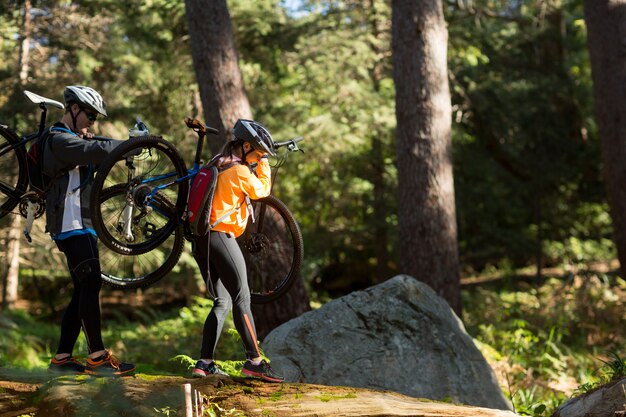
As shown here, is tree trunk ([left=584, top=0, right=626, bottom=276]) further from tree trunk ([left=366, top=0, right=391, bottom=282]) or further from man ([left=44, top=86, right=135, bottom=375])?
man ([left=44, top=86, right=135, bottom=375])

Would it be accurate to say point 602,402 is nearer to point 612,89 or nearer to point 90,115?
point 90,115

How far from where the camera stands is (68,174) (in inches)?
212

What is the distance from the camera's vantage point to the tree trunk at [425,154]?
377 inches

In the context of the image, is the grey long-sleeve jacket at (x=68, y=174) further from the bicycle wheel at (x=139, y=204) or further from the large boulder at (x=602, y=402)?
the large boulder at (x=602, y=402)

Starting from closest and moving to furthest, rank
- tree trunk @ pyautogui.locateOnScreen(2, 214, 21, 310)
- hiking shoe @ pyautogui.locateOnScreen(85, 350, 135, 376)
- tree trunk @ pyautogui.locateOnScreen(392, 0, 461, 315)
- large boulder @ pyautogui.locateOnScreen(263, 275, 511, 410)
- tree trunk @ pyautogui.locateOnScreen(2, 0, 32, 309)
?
hiking shoe @ pyautogui.locateOnScreen(85, 350, 135, 376), large boulder @ pyautogui.locateOnScreen(263, 275, 511, 410), tree trunk @ pyautogui.locateOnScreen(392, 0, 461, 315), tree trunk @ pyautogui.locateOnScreen(2, 0, 32, 309), tree trunk @ pyautogui.locateOnScreen(2, 214, 21, 310)

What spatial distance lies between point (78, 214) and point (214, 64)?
4.16 m

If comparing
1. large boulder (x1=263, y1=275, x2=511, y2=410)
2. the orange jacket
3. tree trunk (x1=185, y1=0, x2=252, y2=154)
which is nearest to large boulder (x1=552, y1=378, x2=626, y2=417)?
large boulder (x1=263, y1=275, x2=511, y2=410)

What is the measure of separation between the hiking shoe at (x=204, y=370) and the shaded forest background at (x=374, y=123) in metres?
5.42

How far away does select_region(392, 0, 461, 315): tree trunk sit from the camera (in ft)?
31.4

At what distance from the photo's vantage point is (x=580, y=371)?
9.37 m

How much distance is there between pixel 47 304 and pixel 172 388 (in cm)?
1598

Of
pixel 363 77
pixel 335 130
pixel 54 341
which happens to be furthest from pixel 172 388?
pixel 363 77

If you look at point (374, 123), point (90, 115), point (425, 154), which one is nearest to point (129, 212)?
point (90, 115)

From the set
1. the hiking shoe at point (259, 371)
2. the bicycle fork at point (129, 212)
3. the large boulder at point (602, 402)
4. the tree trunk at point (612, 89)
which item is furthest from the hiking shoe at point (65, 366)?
the tree trunk at point (612, 89)
